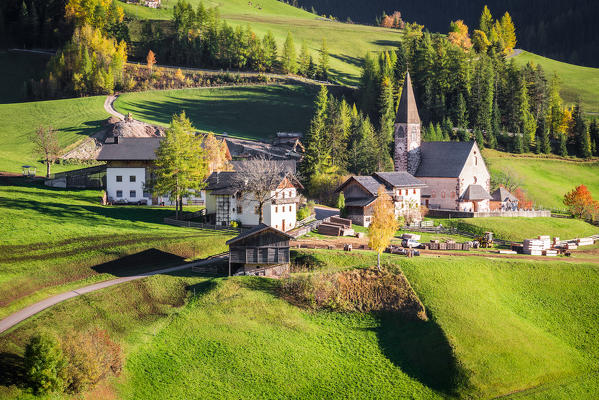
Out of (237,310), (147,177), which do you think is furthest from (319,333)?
(147,177)

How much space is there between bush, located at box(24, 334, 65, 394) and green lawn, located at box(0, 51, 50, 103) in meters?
118

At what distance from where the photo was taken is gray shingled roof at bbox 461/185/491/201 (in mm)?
92169

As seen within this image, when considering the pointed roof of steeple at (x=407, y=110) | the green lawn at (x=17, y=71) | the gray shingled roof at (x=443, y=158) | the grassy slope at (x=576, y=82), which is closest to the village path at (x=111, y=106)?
the green lawn at (x=17, y=71)

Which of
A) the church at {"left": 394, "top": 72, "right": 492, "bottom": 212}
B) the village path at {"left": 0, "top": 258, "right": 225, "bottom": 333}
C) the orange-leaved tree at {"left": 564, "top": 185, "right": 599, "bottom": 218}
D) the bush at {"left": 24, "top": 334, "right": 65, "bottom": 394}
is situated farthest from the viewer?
the orange-leaved tree at {"left": 564, "top": 185, "right": 599, "bottom": 218}

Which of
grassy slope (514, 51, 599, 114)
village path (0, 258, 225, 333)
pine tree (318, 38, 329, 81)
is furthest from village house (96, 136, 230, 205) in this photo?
grassy slope (514, 51, 599, 114)

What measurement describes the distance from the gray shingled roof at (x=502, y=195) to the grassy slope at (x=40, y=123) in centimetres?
6331

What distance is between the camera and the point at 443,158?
9519cm

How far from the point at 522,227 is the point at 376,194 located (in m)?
18.4

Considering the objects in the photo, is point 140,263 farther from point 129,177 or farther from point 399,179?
point 399,179

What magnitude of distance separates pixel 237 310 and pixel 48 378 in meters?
16.4

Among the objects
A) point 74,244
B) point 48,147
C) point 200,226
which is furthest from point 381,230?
point 48,147

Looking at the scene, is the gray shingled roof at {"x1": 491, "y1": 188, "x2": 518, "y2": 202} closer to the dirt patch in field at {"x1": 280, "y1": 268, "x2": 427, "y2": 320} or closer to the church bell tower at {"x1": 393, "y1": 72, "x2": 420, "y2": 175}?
the church bell tower at {"x1": 393, "y1": 72, "x2": 420, "y2": 175}

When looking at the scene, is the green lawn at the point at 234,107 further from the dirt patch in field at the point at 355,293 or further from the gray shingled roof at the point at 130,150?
the dirt patch in field at the point at 355,293

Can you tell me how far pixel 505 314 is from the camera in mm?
53219
